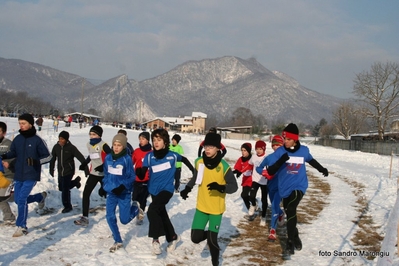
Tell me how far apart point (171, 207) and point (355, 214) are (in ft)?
16.1

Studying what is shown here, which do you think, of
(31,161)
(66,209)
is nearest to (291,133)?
(31,161)

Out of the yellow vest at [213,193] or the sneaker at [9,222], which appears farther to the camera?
the sneaker at [9,222]

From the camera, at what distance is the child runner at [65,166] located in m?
8.43

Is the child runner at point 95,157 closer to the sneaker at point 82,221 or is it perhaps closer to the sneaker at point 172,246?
the sneaker at point 82,221

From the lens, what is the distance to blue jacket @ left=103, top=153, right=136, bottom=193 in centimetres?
634

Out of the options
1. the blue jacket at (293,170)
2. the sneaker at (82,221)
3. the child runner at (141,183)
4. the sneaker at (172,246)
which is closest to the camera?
the sneaker at (172,246)

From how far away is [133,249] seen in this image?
20.7ft

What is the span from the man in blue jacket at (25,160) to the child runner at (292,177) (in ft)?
13.9

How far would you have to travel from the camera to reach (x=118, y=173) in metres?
6.33

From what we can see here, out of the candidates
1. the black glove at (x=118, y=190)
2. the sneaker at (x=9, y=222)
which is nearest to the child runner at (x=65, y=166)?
the sneaker at (x=9, y=222)

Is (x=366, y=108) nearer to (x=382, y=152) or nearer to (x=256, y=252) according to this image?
(x=382, y=152)

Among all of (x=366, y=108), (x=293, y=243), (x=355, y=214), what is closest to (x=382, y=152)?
(x=366, y=108)

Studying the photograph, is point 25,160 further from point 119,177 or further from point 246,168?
point 246,168

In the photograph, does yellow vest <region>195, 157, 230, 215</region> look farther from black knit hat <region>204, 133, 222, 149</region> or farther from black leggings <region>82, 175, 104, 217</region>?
black leggings <region>82, 175, 104, 217</region>
